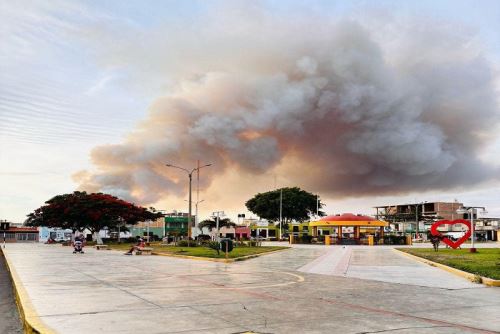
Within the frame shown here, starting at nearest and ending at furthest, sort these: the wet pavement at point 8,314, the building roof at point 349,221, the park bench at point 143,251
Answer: the wet pavement at point 8,314 → the park bench at point 143,251 → the building roof at point 349,221

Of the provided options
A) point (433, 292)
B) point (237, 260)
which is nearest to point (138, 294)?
point (433, 292)

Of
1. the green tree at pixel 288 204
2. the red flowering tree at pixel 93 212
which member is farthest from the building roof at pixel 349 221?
the green tree at pixel 288 204

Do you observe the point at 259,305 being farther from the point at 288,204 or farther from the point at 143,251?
the point at 288,204

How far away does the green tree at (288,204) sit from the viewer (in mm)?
119938

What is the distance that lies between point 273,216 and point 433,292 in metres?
108

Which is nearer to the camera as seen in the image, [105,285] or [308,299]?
[308,299]

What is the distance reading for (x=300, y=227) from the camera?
132 meters

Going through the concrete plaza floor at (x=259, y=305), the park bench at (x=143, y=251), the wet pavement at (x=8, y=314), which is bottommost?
the park bench at (x=143, y=251)

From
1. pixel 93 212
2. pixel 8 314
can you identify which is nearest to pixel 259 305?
pixel 8 314

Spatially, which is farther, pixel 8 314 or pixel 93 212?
pixel 93 212

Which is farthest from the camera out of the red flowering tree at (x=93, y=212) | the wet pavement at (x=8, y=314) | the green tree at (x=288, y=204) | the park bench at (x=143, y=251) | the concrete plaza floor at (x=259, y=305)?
the green tree at (x=288, y=204)

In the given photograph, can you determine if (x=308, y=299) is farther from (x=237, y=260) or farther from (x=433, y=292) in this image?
(x=237, y=260)

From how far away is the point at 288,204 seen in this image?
120m

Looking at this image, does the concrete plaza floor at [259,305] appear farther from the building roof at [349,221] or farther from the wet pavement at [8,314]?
the building roof at [349,221]
